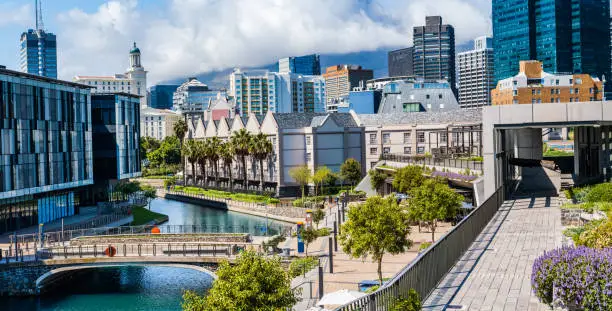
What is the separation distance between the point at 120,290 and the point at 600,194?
32.0 m

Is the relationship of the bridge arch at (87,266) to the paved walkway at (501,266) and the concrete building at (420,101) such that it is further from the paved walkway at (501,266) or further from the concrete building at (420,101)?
the concrete building at (420,101)

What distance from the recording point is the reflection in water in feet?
144

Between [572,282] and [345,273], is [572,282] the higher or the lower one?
the higher one

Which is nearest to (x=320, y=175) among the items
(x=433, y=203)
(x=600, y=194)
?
(x=433, y=203)

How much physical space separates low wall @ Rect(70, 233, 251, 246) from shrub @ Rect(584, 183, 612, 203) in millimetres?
24003

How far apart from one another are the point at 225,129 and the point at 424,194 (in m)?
71.4

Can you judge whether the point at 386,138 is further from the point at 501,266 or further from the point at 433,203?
the point at 501,266

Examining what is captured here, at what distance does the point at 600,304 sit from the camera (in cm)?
1493

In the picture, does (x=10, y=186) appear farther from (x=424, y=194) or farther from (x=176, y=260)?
(x=424, y=194)

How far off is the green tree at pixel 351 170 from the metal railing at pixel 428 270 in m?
59.6

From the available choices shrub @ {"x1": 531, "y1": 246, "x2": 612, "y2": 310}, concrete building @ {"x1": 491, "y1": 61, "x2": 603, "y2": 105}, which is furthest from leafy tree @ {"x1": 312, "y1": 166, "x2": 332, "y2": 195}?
shrub @ {"x1": 531, "y1": 246, "x2": 612, "y2": 310}

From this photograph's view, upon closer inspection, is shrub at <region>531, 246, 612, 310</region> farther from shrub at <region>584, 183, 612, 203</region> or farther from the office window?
the office window

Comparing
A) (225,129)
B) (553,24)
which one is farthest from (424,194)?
(553,24)

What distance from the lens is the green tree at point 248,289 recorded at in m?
22.2
